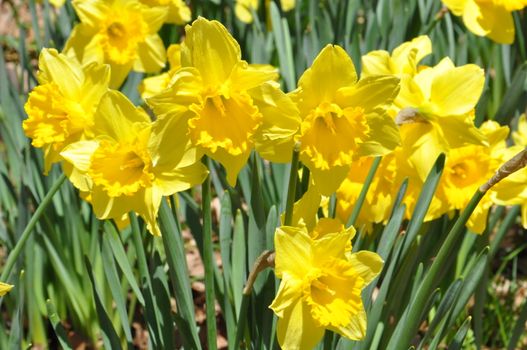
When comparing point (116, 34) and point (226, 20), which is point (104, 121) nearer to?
point (116, 34)

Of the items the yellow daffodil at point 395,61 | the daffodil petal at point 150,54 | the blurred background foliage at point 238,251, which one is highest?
the yellow daffodil at point 395,61

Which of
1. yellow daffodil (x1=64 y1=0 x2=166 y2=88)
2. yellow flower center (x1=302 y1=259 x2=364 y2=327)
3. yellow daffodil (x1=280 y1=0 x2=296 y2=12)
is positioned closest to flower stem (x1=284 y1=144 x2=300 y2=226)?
yellow flower center (x1=302 y1=259 x2=364 y2=327)

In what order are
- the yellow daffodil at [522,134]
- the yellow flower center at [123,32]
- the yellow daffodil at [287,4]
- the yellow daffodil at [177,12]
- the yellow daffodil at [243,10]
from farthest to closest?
1. the yellow daffodil at [287,4]
2. the yellow daffodil at [243,10]
3. the yellow daffodil at [177,12]
4. the yellow flower center at [123,32]
5. the yellow daffodil at [522,134]

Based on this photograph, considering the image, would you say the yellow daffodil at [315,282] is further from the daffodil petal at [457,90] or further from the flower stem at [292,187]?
the daffodil petal at [457,90]

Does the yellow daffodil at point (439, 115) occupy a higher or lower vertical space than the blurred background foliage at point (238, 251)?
higher

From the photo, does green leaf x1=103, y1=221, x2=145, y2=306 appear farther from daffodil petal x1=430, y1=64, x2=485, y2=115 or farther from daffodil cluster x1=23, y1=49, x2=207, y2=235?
daffodil petal x1=430, y1=64, x2=485, y2=115

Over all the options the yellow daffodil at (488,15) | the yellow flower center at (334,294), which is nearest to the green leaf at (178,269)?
the yellow flower center at (334,294)

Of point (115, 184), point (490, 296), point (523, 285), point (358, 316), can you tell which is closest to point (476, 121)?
point (490, 296)

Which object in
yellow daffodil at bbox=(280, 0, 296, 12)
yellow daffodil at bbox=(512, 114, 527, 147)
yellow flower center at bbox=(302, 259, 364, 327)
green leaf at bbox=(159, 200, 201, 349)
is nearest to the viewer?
yellow flower center at bbox=(302, 259, 364, 327)
